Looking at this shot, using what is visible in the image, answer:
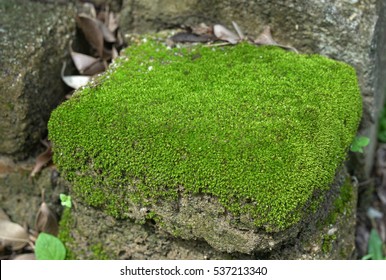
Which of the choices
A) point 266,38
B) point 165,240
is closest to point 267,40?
point 266,38

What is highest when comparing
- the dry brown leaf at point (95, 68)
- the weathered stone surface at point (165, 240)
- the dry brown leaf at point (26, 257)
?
the dry brown leaf at point (95, 68)

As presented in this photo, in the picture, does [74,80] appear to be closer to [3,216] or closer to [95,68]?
[95,68]

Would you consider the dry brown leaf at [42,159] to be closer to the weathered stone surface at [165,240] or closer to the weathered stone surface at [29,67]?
the weathered stone surface at [29,67]

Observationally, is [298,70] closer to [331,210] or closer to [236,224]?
[331,210]

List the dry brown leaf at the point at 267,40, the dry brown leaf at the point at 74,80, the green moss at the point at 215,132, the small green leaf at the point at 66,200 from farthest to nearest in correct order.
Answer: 1. the dry brown leaf at the point at 74,80
2. the dry brown leaf at the point at 267,40
3. the small green leaf at the point at 66,200
4. the green moss at the point at 215,132

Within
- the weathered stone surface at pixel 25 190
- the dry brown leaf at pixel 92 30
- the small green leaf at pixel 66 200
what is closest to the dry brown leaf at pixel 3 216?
the weathered stone surface at pixel 25 190

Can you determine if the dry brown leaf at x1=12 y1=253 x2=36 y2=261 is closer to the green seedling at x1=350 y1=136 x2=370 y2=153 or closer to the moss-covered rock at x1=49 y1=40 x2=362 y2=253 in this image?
the moss-covered rock at x1=49 y1=40 x2=362 y2=253

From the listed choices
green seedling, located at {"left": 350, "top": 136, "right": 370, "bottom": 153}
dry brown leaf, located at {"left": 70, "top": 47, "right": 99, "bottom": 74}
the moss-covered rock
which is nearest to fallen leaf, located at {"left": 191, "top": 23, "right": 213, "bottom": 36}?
the moss-covered rock
